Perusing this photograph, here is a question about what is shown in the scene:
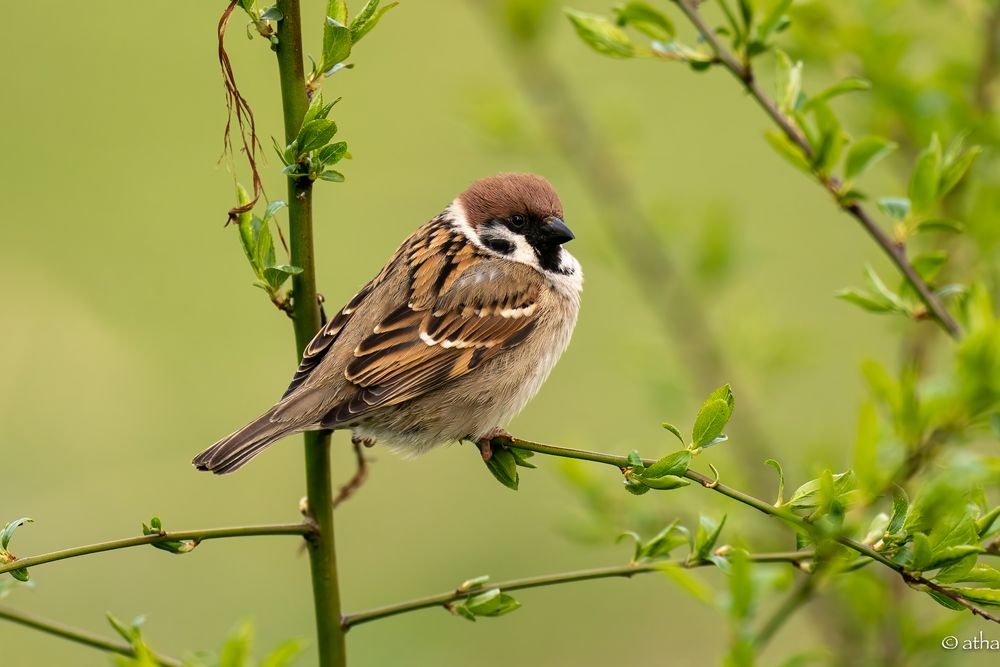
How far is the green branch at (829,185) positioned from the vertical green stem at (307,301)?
0.73 metres

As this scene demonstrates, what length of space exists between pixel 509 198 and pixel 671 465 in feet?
6.07

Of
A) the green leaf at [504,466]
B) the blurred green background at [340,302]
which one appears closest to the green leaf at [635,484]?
the green leaf at [504,466]

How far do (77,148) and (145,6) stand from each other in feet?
5.43

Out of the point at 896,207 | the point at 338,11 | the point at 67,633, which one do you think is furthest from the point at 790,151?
the point at 67,633

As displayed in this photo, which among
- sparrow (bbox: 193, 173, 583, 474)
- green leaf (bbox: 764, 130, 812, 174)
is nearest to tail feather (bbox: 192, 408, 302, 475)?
sparrow (bbox: 193, 173, 583, 474)

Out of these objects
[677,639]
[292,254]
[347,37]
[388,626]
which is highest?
[347,37]

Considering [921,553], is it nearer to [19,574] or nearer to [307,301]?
[307,301]

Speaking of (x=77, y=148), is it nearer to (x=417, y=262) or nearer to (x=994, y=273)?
(x=417, y=262)

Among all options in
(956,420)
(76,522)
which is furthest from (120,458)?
(956,420)

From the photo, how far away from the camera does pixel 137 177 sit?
7.64 m

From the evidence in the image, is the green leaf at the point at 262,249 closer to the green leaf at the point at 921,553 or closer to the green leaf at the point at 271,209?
the green leaf at the point at 271,209

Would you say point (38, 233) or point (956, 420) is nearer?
point (956, 420)

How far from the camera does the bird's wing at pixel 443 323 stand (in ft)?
9.95

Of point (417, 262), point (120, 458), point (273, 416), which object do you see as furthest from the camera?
point (120, 458)
